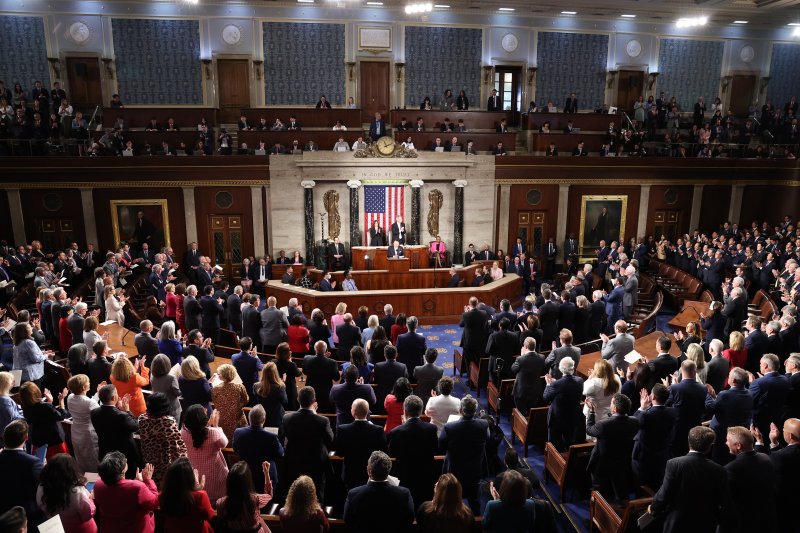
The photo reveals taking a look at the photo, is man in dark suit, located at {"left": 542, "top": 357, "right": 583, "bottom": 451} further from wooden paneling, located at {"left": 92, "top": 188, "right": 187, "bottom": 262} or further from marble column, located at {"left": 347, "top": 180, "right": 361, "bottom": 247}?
wooden paneling, located at {"left": 92, "top": 188, "right": 187, "bottom": 262}

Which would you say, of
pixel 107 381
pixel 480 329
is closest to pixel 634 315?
pixel 480 329

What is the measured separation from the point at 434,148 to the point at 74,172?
10.4 m

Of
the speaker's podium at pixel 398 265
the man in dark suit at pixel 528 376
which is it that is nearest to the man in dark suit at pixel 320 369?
the man in dark suit at pixel 528 376

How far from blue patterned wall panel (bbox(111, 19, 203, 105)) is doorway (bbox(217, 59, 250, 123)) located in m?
0.74

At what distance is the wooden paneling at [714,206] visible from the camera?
18.4 m

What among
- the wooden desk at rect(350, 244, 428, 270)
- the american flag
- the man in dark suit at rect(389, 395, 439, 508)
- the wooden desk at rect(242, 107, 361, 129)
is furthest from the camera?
the wooden desk at rect(242, 107, 361, 129)

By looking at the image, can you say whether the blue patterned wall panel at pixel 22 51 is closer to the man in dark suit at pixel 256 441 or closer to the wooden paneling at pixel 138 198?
the wooden paneling at pixel 138 198

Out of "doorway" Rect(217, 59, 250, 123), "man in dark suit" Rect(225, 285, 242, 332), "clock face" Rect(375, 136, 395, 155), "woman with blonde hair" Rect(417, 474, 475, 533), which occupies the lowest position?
"man in dark suit" Rect(225, 285, 242, 332)

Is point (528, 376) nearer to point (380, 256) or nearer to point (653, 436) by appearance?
point (653, 436)

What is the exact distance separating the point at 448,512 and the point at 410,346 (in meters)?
3.97

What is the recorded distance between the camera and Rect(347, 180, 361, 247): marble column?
53.0 ft

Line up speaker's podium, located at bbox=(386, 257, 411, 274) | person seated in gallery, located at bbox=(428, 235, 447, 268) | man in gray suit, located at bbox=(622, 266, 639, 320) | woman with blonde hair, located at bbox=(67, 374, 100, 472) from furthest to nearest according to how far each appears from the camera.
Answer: person seated in gallery, located at bbox=(428, 235, 447, 268), speaker's podium, located at bbox=(386, 257, 411, 274), man in gray suit, located at bbox=(622, 266, 639, 320), woman with blonde hair, located at bbox=(67, 374, 100, 472)

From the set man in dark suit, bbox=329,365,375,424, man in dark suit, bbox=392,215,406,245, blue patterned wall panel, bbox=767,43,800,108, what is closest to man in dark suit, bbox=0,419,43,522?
man in dark suit, bbox=329,365,375,424

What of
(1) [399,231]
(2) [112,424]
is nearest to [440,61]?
(1) [399,231]
